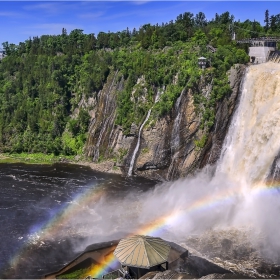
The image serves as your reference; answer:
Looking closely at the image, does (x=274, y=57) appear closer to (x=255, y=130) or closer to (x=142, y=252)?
(x=255, y=130)

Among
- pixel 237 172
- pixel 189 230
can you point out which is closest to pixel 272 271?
pixel 189 230

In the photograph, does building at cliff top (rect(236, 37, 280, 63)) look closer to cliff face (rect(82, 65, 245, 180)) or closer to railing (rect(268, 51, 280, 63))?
railing (rect(268, 51, 280, 63))

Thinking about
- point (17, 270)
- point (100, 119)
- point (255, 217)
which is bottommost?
point (17, 270)

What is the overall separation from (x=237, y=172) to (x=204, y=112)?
993cm

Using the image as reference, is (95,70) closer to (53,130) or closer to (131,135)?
(53,130)

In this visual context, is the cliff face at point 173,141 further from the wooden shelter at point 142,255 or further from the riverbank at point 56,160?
the wooden shelter at point 142,255

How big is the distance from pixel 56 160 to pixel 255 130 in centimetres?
3277

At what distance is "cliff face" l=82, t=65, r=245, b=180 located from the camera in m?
47.2

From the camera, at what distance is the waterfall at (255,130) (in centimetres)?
3800

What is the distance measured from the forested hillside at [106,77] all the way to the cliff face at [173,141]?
2.68 feet

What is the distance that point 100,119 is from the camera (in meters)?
62.4

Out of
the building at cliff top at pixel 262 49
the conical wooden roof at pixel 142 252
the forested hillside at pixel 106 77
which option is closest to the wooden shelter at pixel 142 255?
the conical wooden roof at pixel 142 252

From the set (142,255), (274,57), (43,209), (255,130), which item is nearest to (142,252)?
(142,255)

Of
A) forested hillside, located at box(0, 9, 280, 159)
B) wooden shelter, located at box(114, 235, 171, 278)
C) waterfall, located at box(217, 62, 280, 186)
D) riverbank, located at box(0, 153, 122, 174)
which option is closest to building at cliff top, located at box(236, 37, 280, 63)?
forested hillside, located at box(0, 9, 280, 159)
